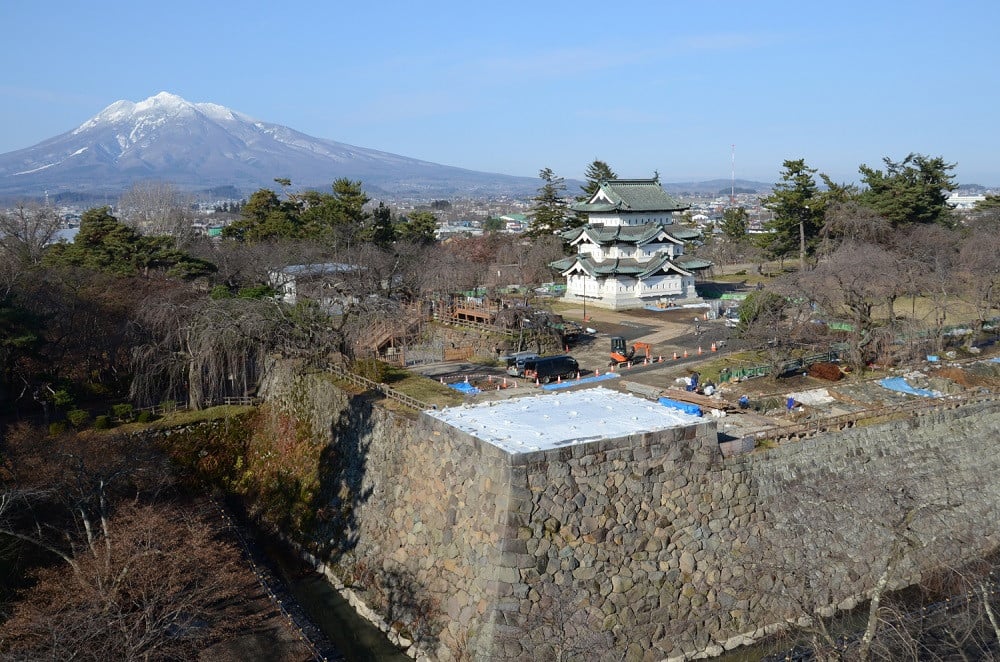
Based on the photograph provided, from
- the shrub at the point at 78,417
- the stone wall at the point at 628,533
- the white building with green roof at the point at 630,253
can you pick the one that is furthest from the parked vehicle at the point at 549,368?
the white building with green roof at the point at 630,253

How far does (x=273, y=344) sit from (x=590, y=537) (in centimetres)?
1152

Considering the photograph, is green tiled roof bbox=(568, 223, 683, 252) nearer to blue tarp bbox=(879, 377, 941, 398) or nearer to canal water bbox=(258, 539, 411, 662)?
blue tarp bbox=(879, 377, 941, 398)

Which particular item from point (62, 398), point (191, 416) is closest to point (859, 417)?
point (191, 416)

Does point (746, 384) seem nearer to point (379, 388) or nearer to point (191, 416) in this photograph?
point (379, 388)

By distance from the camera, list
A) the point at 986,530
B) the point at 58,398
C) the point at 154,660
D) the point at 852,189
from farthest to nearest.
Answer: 1. the point at 852,189
2. the point at 58,398
3. the point at 986,530
4. the point at 154,660

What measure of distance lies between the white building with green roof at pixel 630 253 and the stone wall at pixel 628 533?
2330 cm

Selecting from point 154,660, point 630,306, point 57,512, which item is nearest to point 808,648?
point 154,660

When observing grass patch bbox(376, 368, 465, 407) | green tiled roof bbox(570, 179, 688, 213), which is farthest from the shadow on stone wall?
green tiled roof bbox(570, 179, 688, 213)

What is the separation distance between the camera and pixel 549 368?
21938 millimetres

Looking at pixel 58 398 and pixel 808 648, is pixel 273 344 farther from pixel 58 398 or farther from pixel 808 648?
pixel 808 648

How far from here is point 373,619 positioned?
544 inches

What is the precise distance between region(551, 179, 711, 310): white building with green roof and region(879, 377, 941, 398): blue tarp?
1798 centimetres

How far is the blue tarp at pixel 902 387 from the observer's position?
2006 cm

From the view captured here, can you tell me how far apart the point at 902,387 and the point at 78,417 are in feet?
68.7
